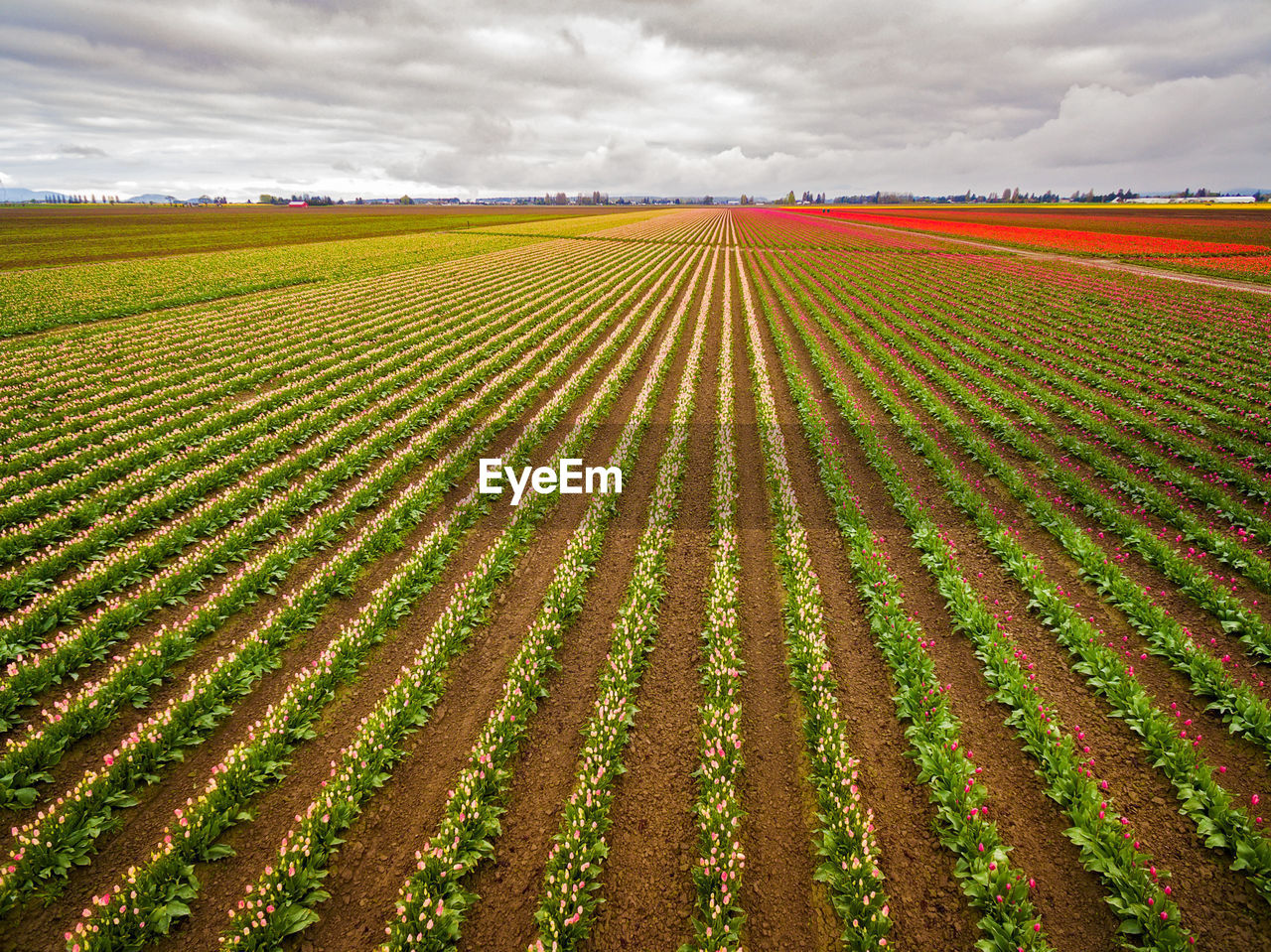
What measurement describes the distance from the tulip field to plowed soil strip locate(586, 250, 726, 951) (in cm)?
4

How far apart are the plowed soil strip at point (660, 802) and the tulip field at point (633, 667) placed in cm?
4

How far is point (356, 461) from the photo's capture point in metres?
13.8

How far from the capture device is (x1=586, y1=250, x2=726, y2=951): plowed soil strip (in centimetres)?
510

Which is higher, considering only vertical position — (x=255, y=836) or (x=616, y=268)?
(x=616, y=268)

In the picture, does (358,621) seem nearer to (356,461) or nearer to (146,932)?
(146,932)

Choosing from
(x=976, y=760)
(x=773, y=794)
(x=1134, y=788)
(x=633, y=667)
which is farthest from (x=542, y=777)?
(x=1134, y=788)

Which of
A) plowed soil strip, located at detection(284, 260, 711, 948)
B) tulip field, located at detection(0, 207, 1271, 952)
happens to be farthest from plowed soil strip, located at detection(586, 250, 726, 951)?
plowed soil strip, located at detection(284, 260, 711, 948)

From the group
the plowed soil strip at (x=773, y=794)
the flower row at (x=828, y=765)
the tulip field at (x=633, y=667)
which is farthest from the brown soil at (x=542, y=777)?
the flower row at (x=828, y=765)

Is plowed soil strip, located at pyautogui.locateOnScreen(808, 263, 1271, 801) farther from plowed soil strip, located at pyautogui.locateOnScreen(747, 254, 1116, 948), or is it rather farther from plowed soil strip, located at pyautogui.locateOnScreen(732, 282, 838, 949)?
plowed soil strip, located at pyautogui.locateOnScreen(732, 282, 838, 949)

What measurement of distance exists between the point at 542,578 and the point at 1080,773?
8230mm

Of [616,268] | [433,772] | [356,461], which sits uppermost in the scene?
[616,268]

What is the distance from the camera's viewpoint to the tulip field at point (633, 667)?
5.15 m

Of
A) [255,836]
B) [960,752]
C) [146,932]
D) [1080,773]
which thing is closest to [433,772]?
[255,836]

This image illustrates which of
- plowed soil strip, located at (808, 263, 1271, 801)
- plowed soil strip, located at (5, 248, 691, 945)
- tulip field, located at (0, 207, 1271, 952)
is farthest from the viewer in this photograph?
plowed soil strip, located at (808, 263, 1271, 801)
